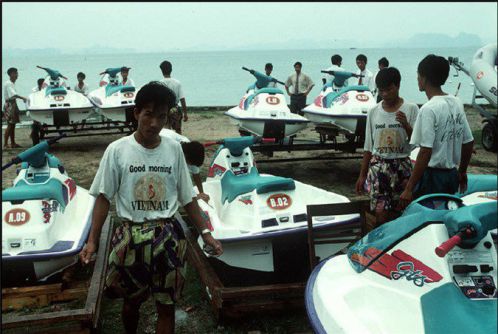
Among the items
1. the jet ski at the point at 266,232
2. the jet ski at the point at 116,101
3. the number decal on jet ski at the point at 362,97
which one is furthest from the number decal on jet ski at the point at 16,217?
the jet ski at the point at 116,101

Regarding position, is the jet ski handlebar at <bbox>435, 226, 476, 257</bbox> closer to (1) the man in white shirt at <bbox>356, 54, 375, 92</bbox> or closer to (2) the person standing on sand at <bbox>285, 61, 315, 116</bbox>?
(1) the man in white shirt at <bbox>356, 54, 375, 92</bbox>

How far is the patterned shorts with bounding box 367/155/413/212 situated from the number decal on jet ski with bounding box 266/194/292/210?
2.17 ft

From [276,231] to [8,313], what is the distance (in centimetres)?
204

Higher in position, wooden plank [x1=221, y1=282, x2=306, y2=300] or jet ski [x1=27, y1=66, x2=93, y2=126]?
jet ski [x1=27, y1=66, x2=93, y2=126]

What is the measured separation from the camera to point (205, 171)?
8.27 m

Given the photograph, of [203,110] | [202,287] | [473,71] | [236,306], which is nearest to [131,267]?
[236,306]

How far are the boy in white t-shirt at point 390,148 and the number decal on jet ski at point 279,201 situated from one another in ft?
2.17

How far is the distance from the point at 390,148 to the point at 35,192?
287cm

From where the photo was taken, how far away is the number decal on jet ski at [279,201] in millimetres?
4027

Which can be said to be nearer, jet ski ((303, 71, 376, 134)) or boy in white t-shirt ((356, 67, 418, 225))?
boy in white t-shirt ((356, 67, 418, 225))

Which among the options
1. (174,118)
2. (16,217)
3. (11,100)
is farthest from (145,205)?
(11,100)

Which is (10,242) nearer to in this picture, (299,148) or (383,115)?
(383,115)

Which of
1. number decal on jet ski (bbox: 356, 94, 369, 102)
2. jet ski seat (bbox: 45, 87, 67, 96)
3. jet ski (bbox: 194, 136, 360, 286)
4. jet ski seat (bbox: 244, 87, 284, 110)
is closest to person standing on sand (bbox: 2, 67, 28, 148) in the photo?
jet ski seat (bbox: 45, 87, 67, 96)

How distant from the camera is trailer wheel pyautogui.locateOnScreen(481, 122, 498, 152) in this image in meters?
9.71
